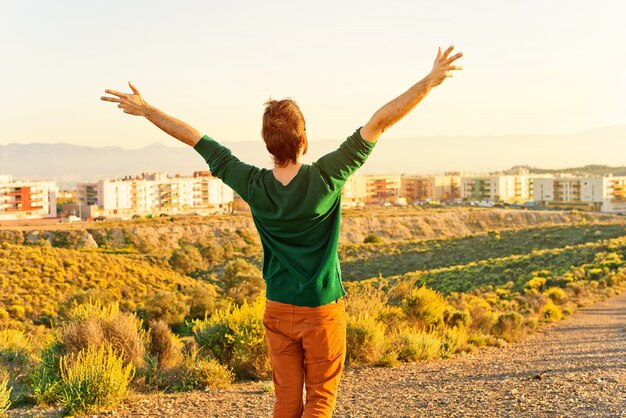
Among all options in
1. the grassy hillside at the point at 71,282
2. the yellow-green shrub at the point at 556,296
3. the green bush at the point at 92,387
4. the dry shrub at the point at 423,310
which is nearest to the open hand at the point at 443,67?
the green bush at the point at 92,387

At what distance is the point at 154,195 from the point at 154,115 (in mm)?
127767

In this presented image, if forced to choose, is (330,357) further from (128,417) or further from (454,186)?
(454,186)

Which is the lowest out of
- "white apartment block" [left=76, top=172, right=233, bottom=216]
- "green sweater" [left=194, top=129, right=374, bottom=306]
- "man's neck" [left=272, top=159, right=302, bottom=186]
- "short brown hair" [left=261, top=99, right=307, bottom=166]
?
"green sweater" [left=194, top=129, right=374, bottom=306]

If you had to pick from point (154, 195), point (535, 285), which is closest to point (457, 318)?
point (535, 285)

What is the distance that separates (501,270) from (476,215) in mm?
64544

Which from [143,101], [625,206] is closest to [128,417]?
[143,101]

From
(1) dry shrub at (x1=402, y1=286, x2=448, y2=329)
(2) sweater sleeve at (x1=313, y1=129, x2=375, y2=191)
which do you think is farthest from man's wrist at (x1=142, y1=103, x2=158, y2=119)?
(1) dry shrub at (x1=402, y1=286, x2=448, y2=329)

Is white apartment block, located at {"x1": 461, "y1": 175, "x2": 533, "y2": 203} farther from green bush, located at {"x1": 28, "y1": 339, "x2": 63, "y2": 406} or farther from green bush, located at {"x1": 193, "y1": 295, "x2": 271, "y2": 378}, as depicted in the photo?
green bush, located at {"x1": 28, "y1": 339, "x2": 63, "y2": 406}

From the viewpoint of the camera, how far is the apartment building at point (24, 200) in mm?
109250

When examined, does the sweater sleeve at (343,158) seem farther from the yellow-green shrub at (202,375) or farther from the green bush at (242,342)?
the green bush at (242,342)

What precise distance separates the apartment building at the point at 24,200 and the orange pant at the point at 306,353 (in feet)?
371

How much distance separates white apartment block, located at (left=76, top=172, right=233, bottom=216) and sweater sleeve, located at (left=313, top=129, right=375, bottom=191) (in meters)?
119

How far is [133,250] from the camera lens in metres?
62.9

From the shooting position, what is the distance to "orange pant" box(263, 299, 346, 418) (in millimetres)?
2863
